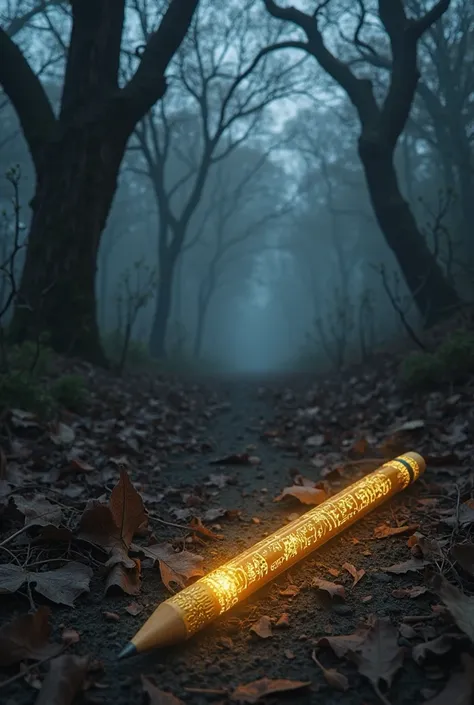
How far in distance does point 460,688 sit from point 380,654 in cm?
23

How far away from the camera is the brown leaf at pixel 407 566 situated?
2041mm

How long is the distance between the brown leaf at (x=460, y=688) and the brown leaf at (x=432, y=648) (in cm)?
9

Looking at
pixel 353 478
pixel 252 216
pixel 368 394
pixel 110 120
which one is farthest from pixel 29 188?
pixel 353 478

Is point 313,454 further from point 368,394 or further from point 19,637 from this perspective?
point 19,637

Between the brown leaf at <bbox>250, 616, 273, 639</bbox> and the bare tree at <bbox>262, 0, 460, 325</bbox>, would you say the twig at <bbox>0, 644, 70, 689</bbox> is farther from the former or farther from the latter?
the bare tree at <bbox>262, 0, 460, 325</bbox>

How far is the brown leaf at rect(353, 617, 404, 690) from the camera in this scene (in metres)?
1.42

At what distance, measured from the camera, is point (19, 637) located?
1460 mm

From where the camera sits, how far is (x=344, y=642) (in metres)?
1.58

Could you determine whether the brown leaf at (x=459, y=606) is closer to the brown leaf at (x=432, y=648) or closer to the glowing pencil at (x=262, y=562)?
the brown leaf at (x=432, y=648)

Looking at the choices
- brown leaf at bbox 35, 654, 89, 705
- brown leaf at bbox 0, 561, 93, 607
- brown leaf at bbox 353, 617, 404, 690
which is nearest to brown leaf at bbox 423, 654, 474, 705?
brown leaf at bbox 353, 617, 404, 690

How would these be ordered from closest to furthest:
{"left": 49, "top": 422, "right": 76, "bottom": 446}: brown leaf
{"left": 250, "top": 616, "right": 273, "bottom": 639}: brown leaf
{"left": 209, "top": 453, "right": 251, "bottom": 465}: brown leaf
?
{"left": 250, "top": 616, "right": 273, "bottom": 639}: brown leaf < {"left": 49, "top": 422, "right": 76, "bottom": 446}: brown leaf < {"left": 209, "top": 453, "right": 251, "bottom": 465}: brown leaf

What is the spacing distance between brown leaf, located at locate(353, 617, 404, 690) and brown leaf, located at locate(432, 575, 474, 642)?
0.18 meters

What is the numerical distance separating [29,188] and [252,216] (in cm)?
1881

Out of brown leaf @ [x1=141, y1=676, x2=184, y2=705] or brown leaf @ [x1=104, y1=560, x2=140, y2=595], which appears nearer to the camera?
brown leaf @ [x1=141, y1=676, x2=184, y2=705]
